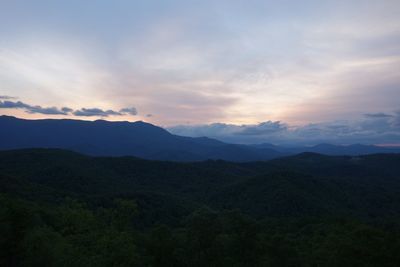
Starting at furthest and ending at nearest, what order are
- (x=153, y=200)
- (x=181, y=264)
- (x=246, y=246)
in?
1. (x=153, y=200)
2. (x=246, y=246)
3. (x=181, y=264)

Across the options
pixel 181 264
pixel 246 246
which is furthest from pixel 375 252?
pixel 181 264

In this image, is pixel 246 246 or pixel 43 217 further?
pixel 43 217

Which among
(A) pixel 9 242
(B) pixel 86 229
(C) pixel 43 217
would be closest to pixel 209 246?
(B) pixel 86 229

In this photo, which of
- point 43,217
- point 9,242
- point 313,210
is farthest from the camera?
point 313,210

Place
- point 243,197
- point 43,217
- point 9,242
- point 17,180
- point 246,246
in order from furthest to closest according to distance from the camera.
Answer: point 243,197 < point 17,180 < point 43,217 < point 246,246 < point 9,242

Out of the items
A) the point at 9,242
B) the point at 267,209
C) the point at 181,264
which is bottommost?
the point at 267,209

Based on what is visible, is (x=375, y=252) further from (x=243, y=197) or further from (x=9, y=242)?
(x=243, y=197)

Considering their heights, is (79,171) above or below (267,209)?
above

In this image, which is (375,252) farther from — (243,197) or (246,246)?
(243,197)

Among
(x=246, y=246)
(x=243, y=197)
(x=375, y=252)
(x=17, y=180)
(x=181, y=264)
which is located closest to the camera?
(x=375, y=252)
